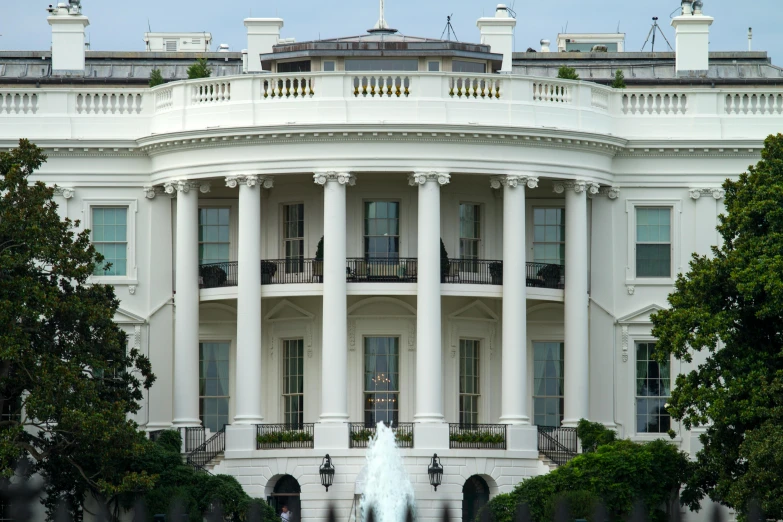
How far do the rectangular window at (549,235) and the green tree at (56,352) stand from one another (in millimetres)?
13258

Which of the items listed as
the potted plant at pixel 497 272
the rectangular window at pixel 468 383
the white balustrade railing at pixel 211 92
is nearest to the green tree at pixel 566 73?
the potted plant at pixel 497 272

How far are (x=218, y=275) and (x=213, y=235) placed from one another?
1.53 m

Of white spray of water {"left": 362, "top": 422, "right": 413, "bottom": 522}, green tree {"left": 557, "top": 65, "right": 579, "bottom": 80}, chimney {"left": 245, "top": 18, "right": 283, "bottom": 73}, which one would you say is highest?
chimney {"left": 245, "top": 18, "right": 283, "bottom": 73}

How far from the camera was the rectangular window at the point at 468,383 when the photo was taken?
46719mm

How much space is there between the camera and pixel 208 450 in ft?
146

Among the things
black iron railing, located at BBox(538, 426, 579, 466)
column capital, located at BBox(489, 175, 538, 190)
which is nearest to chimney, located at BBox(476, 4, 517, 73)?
column capital, located at BBox(489, 175, 538, 190)

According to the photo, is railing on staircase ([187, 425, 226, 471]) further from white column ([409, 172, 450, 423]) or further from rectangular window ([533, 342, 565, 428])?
rectangular window ([533, 342, 565, 428])

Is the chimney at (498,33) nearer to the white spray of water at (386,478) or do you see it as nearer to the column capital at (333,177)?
the column capital at (333,177)

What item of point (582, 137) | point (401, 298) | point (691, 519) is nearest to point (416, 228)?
point (401, 298)

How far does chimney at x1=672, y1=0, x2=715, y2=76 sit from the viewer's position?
5056cm

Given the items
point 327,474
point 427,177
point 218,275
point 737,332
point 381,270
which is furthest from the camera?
point 218,275

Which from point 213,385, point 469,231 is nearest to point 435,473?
point 469,231

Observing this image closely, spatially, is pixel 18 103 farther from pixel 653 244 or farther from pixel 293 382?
pixel 653 244

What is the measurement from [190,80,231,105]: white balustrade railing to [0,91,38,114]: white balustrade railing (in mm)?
4869
